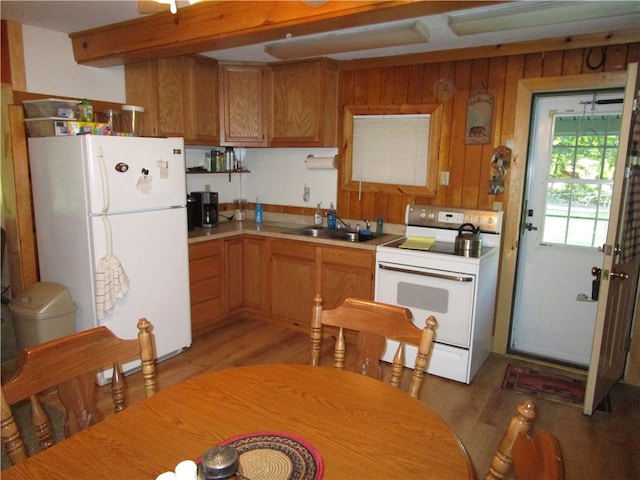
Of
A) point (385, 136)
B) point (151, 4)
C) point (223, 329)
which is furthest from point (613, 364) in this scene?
point (151, 4)

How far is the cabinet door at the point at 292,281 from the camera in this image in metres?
3.62

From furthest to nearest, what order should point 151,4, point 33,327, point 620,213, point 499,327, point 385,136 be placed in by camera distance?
point 385,136
point 499,327
point 33,327
point 620,213
point 151,4

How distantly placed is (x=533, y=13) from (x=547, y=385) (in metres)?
2.29

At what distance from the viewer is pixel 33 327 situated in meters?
2.62

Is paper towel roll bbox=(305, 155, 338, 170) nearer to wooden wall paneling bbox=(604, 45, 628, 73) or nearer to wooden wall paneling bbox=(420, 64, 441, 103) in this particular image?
wooden wall paneling bbox=(420, 64, 441, 103)

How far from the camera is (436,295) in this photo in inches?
117

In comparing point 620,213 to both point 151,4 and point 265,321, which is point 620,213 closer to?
point 151,4

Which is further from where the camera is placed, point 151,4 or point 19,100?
point 19,100

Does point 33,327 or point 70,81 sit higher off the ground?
point 70,81

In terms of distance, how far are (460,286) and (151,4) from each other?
7.49ft

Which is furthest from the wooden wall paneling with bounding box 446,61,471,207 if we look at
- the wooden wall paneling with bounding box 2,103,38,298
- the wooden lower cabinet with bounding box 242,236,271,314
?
the wooden wall paneling with bounding box 2,103,38,298

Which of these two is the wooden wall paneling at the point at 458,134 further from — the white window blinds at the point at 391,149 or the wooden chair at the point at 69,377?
the wooden chair at the point at 69,377

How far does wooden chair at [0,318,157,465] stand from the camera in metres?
1.20

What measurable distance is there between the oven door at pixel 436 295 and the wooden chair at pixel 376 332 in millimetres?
1325
